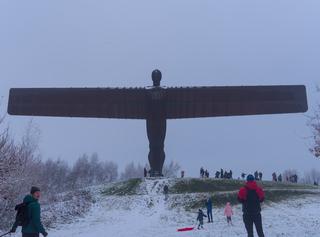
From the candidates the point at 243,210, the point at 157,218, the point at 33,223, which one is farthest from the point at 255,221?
the point at 157,218

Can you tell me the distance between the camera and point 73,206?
26625mm

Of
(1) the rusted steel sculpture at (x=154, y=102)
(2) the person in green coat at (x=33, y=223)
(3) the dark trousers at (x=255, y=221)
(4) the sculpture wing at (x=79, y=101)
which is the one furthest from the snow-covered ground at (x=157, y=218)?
(2) the person in green coat at (x=33, y=223)

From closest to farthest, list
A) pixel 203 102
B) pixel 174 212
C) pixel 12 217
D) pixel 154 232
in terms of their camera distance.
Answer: pixel 154 232, pixel 12 217, pixel 174 212, pixel 203 102

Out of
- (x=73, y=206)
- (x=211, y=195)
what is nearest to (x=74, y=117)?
(x=73, y=206)

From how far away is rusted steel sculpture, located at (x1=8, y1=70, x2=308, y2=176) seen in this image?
25.6 m

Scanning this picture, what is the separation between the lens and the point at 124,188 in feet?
103

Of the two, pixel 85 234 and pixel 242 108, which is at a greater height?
pixel 242 108

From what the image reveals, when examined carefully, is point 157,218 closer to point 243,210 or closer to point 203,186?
point 203,186

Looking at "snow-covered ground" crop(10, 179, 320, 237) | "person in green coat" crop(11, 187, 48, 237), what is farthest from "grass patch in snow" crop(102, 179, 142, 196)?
"person in green coat" crop(11, 187, 48, 237)

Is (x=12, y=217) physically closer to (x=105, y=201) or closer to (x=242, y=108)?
(x=105, y=201)

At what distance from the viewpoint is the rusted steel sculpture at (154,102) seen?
2559 centimetres

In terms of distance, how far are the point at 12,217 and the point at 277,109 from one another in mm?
15401

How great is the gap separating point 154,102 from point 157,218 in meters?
6.45

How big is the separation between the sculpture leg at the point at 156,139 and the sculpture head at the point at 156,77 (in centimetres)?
213
